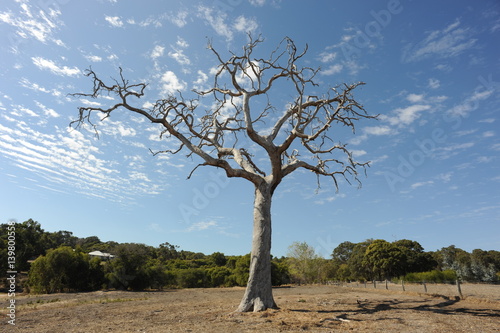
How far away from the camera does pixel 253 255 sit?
33.0 ft

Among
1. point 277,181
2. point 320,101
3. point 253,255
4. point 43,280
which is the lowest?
point 43,280

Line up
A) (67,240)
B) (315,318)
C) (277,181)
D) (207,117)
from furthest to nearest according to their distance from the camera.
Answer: (67,240)
(207,117)
(277,181)
(315,318)

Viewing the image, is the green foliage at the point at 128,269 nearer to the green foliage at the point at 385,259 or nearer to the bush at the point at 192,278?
the bush at the point at 192,278

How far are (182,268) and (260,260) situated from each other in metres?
34.8

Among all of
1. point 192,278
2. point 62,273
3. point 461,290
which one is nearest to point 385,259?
point 461,290

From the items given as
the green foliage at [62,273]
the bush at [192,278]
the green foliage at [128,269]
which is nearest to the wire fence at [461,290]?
the bush at [192,278]

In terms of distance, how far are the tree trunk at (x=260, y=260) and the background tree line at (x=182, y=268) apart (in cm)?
2108

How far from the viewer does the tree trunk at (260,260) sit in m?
9.33

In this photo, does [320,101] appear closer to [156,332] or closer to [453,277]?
[156,332]

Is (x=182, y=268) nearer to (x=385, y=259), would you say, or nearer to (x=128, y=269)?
(x=128, y=269)

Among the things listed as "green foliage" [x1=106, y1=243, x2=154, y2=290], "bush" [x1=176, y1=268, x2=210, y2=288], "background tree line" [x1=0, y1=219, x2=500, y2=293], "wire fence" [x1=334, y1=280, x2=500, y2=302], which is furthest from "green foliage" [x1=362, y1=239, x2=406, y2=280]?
"green foliage" [x1=106, y1=243, x2=154, y2=290]

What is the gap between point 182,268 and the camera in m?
41.3

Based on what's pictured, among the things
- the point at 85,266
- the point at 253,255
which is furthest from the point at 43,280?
→ the point at 253,255

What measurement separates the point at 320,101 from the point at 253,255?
7.00 m
